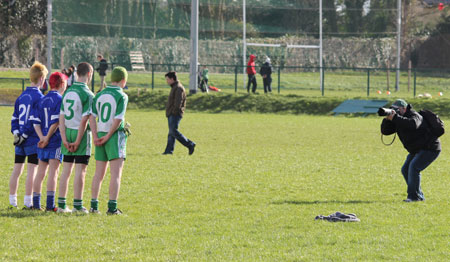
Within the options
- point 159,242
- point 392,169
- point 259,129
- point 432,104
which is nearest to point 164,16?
point 432,104

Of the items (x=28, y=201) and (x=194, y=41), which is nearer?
(x=28, y=201)

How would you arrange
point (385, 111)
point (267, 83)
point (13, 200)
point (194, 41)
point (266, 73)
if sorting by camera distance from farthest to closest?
point (267, 83) < point (266, 73) < point (194, 41) < point (385, 111) < point (13, 200)

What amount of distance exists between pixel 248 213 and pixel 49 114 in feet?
8.87

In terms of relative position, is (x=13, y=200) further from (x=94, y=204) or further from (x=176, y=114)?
(x=176, y=114)

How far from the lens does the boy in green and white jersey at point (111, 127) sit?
29.0 feet

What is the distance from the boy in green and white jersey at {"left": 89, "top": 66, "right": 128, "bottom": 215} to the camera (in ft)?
29.0

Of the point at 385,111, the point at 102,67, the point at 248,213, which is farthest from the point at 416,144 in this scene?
the point at 102,67

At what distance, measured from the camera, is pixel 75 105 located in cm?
891

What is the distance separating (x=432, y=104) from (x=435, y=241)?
24768 millimetres

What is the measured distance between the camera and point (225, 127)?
24688mm

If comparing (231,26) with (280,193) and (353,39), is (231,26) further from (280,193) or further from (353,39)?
(280,193)


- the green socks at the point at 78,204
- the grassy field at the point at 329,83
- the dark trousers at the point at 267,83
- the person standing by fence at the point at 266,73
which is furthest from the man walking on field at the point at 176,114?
the grassy field at the point at 329,83

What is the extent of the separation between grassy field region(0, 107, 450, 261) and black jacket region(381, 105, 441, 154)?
77cm

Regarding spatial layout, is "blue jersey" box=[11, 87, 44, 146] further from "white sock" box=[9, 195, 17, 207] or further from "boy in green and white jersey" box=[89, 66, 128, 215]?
"boy in green and white jersey" box=[89, 66, 128, 215]
